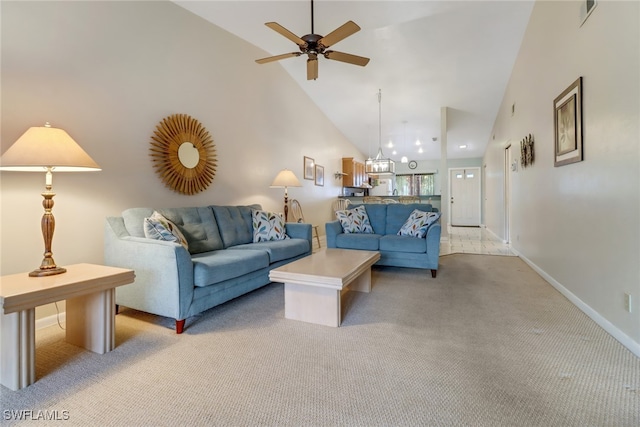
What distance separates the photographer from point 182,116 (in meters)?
3.40

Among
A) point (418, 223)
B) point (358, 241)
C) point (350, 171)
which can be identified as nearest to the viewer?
point (418, 223)

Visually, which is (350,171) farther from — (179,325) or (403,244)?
(179,325)

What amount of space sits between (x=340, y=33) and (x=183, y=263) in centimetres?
227

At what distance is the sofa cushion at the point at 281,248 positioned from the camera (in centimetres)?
313

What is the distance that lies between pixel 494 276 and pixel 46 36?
196 inches

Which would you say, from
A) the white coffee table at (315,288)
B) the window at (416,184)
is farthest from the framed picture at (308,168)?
the window at (416,184)

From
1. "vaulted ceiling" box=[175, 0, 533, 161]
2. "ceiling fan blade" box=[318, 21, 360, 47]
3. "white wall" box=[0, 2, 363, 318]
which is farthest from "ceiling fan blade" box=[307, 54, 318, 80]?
"white wall" box=[0, 2, 363, 318]

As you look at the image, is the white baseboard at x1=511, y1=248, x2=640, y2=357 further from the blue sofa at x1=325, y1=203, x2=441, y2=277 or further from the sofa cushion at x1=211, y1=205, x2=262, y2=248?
the sofa cushion at x1=211, y1=205, x2=262, y2=248

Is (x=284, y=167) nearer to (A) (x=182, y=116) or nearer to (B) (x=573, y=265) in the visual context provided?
(A) (x=182, y=116)

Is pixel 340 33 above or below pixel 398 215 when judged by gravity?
above

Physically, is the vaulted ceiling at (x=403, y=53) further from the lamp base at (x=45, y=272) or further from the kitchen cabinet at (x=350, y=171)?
the lamp base at (x=45, y=272)

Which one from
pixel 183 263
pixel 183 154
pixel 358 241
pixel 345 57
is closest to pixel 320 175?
pixel 358 241

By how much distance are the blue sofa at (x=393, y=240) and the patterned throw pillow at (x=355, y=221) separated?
0.29 feet

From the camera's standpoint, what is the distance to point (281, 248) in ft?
10.6
